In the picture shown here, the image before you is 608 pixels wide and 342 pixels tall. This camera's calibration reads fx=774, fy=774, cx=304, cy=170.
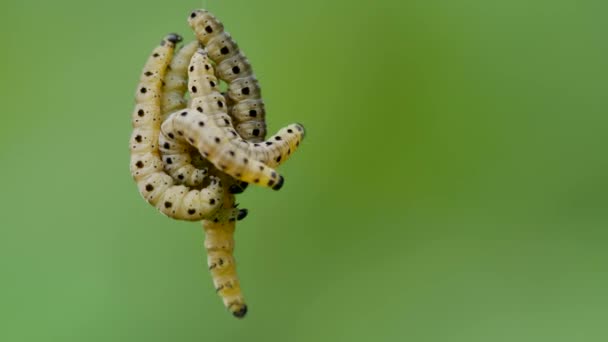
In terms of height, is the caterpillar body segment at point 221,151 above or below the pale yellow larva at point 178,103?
below

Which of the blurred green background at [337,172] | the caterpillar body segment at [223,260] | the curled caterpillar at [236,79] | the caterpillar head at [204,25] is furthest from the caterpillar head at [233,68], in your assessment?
the blurred green background at [337,172]

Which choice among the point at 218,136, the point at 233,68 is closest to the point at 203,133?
the point at 218,136

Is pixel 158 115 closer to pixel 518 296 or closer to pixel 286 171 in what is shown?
pixel 286 171

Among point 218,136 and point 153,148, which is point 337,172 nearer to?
point 153,148

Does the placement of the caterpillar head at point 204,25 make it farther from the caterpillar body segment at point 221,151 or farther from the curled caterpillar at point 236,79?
the caterpillar body segment at point 221,151

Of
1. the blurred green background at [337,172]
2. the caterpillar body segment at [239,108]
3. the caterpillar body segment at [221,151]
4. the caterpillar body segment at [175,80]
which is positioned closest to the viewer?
the caterpillar body segment at [221,151]

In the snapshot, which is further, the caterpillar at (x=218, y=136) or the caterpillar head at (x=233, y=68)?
the caterpillar head at (x=233, y=68)
